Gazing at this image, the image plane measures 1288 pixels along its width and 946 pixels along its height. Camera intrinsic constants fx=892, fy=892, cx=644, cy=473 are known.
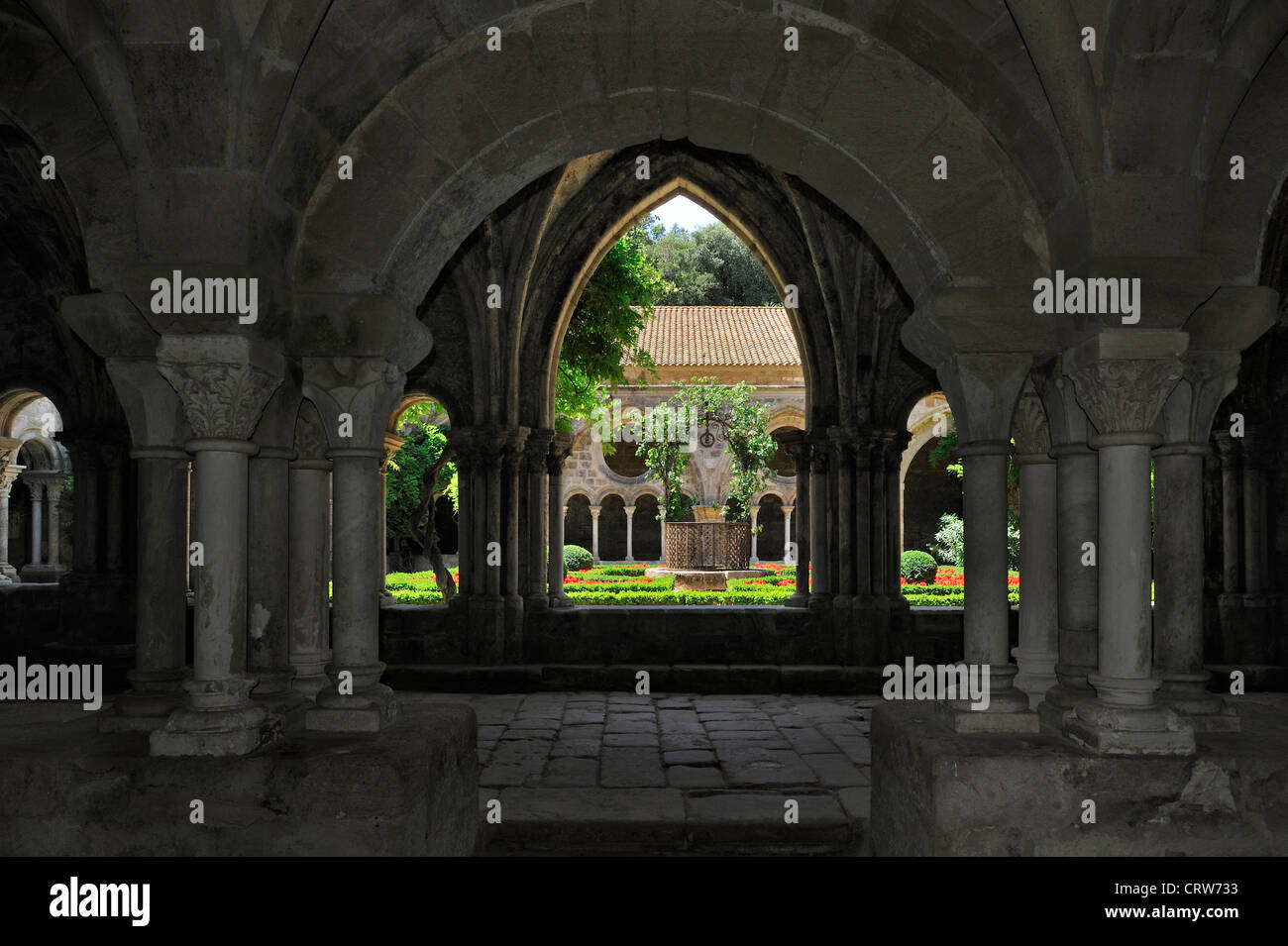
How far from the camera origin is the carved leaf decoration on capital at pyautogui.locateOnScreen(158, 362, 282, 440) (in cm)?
327

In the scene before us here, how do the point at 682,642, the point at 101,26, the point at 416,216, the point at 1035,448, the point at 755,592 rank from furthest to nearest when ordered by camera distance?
the point at 755,592 < the point at 682,642 < the point at 1035,448 < the point at 416,216 < the point at 101,26

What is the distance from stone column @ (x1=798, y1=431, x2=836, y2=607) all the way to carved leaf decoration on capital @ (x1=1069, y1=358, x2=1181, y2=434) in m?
6.02

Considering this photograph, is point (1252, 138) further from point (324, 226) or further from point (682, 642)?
point (682, 642)

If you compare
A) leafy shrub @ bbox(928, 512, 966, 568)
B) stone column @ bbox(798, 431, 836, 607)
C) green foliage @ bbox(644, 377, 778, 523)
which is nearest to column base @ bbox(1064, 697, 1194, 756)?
stone column @ bbox(798, 431, 836, 607)

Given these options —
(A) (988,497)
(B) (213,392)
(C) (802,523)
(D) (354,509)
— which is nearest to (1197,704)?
(A) (988,497)

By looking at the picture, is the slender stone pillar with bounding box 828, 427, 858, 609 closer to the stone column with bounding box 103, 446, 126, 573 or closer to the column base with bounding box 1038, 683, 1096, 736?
the column base with bounding box 1038, 683, 1096, 736

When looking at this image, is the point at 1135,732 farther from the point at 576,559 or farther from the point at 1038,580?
the point at 576,559

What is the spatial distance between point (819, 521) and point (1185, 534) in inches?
227

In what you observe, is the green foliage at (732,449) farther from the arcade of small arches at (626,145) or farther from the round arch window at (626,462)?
the arcade of small arches at (626,145)

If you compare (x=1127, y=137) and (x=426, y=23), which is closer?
(x=1127, y=137)

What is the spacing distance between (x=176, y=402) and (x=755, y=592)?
8.97 meters

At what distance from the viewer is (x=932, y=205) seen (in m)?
3.62

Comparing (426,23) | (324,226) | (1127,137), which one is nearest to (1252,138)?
(1127,137)

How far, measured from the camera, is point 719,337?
24.0 meters
